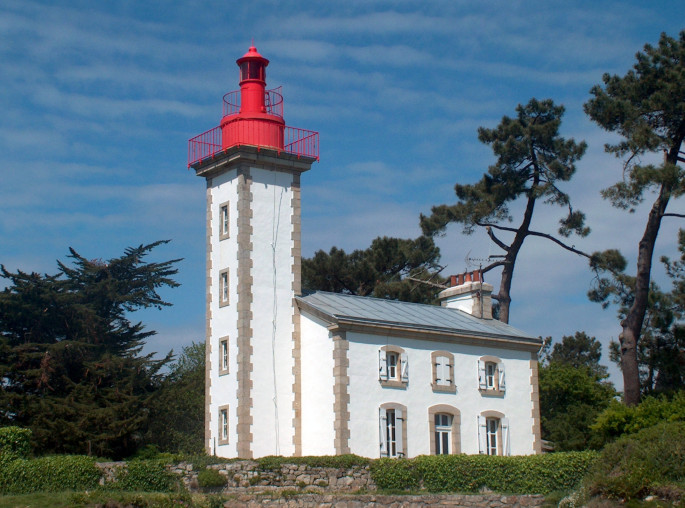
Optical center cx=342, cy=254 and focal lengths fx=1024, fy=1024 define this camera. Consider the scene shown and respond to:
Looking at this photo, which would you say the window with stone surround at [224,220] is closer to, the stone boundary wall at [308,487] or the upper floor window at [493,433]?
the stone boundary wall at [308,487]

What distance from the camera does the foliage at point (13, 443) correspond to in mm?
26397

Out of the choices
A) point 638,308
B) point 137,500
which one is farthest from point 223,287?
point 638,308

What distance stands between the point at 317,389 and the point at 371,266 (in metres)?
19.5

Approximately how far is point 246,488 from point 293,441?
4081 millimetres

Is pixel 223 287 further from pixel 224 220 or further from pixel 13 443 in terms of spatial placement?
pixel 13 443

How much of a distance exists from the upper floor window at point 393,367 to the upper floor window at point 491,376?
3.19 metres

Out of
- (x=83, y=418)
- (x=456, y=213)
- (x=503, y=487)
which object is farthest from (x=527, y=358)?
(x=83, y=418)

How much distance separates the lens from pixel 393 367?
30.7 metres

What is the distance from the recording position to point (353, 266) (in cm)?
4934

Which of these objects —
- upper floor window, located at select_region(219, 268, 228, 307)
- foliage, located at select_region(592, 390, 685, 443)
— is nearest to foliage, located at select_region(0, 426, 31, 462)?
upper floor window, located at select_region(219, 268, 228, 307)

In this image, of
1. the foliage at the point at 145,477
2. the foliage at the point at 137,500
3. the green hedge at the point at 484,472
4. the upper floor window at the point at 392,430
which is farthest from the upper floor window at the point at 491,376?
the foliage at the point at 137,500

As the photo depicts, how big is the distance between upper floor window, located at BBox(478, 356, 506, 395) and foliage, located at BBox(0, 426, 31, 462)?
1383cm

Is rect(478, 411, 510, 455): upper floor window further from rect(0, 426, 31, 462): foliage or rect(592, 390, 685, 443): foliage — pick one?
rect(0, 426, 31, 462): foliage

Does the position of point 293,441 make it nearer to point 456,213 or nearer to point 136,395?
point 136,395
